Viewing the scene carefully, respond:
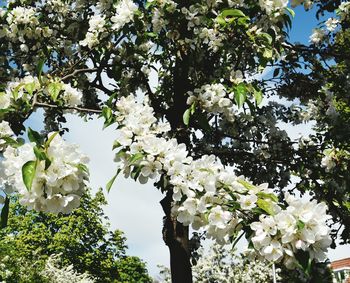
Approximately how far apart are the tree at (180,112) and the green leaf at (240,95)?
1 centimetres

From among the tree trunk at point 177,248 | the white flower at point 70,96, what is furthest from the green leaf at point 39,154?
the tree trunk at point 177,248

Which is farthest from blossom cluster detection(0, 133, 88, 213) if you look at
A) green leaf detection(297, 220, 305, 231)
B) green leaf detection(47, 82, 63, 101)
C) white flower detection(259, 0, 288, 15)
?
white flower detection(259, 0, 288, 15)

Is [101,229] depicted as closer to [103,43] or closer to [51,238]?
[51,238]

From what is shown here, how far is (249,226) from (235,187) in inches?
10.3

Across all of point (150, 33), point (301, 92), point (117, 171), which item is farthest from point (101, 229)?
point (117, 171)

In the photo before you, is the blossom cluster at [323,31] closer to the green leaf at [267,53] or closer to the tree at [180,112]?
the tree at [180,112]

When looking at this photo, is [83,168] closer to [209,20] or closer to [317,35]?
[209,20]

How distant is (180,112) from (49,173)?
14.8 ft

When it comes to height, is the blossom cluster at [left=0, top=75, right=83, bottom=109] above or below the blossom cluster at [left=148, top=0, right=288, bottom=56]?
below

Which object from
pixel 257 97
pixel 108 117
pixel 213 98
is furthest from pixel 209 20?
pixel 108 117

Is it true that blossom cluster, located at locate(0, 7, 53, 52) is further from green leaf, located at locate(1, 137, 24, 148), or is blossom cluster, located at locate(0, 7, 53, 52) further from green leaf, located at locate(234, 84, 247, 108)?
green leaf, located at locate(1, 137, 24, 148)

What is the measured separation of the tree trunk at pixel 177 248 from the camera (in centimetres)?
636

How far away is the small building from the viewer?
2544cm

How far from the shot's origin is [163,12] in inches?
205
